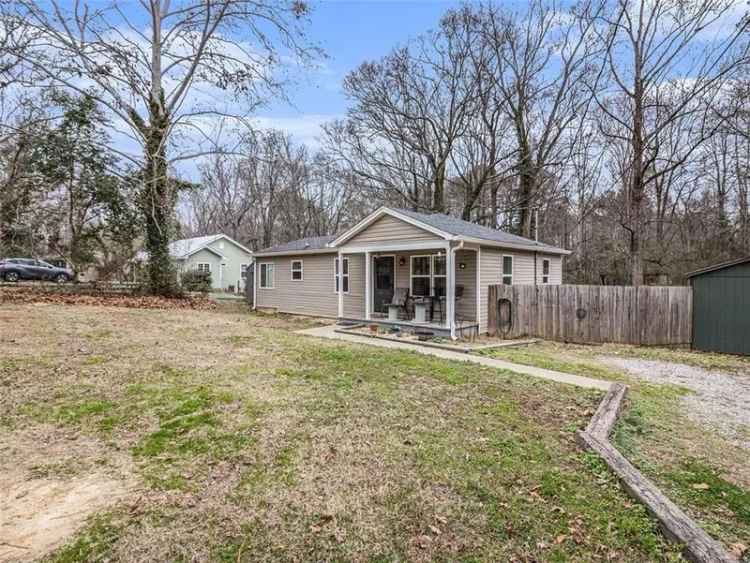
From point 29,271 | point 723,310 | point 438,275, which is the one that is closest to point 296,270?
point 438,275

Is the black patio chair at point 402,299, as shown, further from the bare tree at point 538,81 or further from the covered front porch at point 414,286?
the bare tree at point 538,81

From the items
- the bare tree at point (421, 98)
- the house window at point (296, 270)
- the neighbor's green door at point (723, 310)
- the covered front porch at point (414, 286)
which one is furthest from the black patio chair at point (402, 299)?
the bare tree at point (421, 98)

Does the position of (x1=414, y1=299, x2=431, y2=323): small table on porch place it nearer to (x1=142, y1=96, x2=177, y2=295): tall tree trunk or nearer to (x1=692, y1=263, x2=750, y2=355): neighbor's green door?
(x1=692, y1=263, x2=750, y2=355): neighbor's green door

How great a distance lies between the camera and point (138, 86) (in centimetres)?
1373

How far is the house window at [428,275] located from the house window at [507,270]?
185cm

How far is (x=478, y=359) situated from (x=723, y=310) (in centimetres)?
673

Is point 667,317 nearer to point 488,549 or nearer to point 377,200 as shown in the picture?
point 488,549

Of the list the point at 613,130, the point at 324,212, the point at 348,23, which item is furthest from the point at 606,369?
the point at 324,212

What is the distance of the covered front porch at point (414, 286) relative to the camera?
1072 cm

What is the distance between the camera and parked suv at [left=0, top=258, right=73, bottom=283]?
21.2m

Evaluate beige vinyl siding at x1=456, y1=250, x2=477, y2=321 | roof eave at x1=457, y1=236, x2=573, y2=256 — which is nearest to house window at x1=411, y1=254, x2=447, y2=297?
beige vinyl siding at x1=456, y1=250, x2=477, y2=321

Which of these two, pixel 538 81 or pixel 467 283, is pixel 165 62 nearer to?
pixel 467 283

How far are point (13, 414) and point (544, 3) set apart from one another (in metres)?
23.0

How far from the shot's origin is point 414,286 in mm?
12695
